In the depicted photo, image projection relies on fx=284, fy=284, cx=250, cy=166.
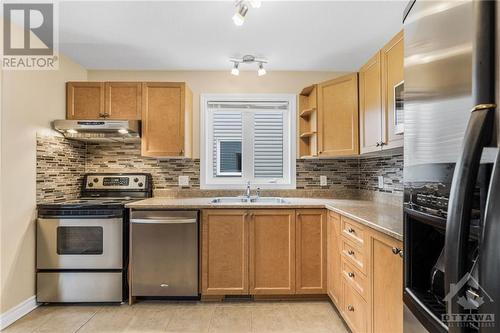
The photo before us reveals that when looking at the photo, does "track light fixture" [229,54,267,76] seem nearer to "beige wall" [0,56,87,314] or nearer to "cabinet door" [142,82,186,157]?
"cabinet door" [142,82,186,157]

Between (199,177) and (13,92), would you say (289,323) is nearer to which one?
(199,177)

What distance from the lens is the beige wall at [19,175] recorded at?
220 centimetres

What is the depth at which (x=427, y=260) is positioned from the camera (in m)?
0.97

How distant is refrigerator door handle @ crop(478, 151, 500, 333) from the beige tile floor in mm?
1893

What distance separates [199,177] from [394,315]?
235 cm

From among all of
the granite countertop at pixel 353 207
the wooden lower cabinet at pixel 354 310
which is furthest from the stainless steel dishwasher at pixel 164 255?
the wooden lower cabinet at pixel 354 310

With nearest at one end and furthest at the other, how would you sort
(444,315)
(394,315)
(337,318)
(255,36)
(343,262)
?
(444,315) → (394,315) → (343,262) → (337,318) → (255,36)

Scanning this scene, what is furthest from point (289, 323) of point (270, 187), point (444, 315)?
point (444, 315)

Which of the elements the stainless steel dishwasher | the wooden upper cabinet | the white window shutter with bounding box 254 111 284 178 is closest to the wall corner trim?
the stainless steel dishwasher

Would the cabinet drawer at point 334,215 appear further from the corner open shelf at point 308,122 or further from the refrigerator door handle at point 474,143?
the refrigerator door handle at point 474,143

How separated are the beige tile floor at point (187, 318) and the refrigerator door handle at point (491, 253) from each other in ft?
6.21

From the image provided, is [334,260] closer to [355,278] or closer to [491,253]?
[355,278]

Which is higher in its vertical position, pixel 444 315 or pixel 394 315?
pixel 444 315

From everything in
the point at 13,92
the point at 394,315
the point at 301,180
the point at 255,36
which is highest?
the point at 255,36
